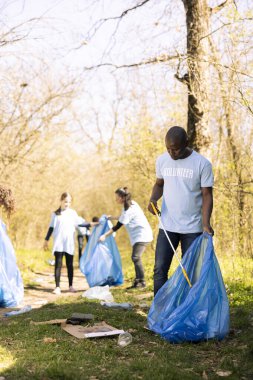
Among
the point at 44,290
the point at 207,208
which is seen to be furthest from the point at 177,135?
the point at 44,290

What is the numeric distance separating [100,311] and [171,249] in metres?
1.27

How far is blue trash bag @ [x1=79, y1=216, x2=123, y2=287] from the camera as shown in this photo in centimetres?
854

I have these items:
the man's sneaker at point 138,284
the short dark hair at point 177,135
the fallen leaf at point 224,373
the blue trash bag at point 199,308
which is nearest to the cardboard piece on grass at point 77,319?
the blue trash bag at point 199,308

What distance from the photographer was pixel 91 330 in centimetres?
488

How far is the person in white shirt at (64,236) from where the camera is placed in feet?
27.8

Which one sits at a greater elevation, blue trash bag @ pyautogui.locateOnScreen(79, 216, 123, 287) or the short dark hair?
the short dark hair

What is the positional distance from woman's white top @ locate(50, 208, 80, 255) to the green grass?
253 cm

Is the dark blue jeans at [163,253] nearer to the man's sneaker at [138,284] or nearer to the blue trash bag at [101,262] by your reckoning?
the man's sneaker at [138,284]

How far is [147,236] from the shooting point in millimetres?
8547

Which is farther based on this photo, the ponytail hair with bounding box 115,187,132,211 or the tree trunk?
the ponytail hair with bounding box 115,187,132,211

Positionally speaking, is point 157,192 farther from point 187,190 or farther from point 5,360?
→ point 5,360

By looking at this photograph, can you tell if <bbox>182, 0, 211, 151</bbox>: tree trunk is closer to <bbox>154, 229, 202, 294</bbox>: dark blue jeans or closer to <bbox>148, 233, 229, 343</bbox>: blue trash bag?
<bbox>154, 229, 202, 294</bbox>: dark blue jeans

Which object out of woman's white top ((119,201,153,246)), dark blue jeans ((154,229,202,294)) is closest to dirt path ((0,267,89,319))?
woman's white top ((119,201,153,246))

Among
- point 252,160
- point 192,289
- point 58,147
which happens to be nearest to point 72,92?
point 58,147
